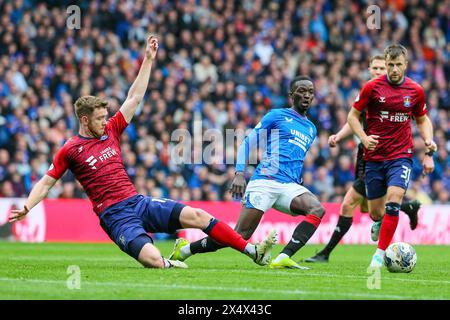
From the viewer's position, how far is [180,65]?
2234 cm

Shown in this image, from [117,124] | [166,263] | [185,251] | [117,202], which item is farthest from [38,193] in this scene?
[185,251]

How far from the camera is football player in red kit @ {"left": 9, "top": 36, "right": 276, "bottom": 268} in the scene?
9.94 m

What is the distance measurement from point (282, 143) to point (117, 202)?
2.17 m

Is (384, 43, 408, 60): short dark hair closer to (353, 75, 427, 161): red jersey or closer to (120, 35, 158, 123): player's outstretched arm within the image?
(353, 75, 427, 161): red jersey

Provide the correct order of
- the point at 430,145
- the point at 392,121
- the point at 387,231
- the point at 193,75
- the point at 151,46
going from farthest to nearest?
the point at 193,75, the point at 392,121, the point at 430,145, the point at 151,46, the point at 387,231

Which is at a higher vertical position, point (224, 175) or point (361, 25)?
point (361, 25)

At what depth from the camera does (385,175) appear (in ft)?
36.3

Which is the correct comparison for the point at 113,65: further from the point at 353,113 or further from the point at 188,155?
the point at 353,113

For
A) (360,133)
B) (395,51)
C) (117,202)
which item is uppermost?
(395,51)

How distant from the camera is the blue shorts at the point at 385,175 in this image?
10.6 m

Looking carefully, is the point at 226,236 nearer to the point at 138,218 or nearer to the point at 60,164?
the point at 138,218

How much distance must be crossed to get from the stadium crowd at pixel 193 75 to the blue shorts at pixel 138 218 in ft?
29.4
